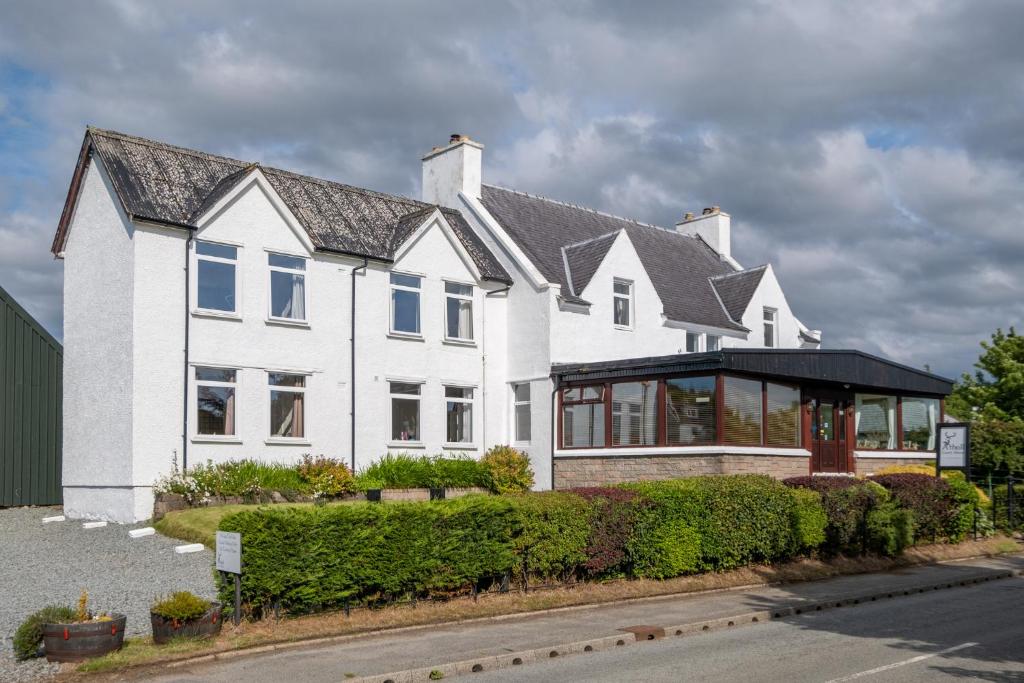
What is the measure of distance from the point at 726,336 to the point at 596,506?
21.1 meters

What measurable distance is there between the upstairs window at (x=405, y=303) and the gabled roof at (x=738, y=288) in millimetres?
13699

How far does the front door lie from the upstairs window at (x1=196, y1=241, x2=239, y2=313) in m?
15.6

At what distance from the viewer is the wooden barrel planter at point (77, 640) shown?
11.5 meters

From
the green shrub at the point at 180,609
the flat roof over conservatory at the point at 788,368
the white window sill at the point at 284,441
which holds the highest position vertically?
the flat roof over conservatory at the point at 788,368

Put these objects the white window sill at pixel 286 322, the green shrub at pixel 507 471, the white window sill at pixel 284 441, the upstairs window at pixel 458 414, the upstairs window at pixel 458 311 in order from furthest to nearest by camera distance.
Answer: the upstairs window at pixel 458 311 < the upstairs window at pixel 458 414 < the green shrub at pixel 507 471 < the white window sill at pixel 286 322 < the white window sill at pixel 284 441

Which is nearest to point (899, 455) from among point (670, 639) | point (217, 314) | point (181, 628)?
point (670, 639)

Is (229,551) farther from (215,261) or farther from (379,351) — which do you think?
(379,351)

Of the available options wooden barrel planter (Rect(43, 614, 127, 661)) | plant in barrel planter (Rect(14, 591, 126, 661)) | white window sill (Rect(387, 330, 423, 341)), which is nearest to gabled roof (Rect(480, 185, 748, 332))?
→ white window sill (Rect(387, 330, 423, 341))

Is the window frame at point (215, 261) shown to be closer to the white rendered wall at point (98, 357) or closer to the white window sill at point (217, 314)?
the white window sill at point (217, 314)

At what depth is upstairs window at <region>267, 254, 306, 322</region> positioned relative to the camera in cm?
2631

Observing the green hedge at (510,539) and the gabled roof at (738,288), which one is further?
the gabled roof at (738,288)

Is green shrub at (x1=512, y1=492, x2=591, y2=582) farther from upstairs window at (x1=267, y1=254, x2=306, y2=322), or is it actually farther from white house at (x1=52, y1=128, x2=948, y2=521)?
upstairs window at (x1=267, y1=254, x2=306, y2=322)

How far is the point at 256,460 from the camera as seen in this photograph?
2519 centimetres

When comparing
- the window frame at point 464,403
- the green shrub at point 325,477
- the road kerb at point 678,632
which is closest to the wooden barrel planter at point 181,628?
the road kerb at point 678,632
